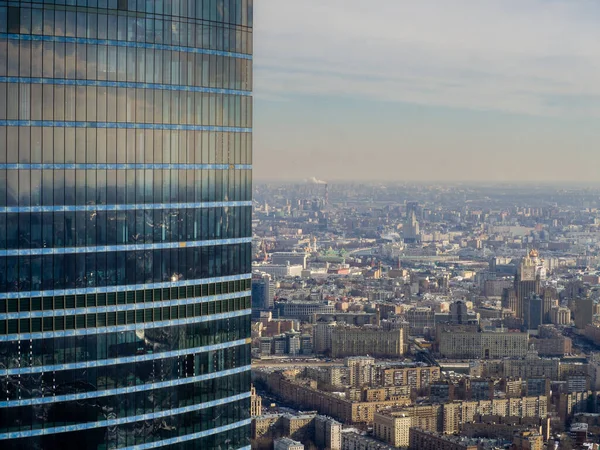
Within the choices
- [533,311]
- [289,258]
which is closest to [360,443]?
[533,311]

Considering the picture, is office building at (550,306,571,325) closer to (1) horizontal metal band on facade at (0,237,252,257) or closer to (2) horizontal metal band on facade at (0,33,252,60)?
(1) horizontal metal band on facade at (0,237,252,257)

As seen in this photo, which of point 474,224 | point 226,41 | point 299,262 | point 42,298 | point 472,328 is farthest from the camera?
point 474,224

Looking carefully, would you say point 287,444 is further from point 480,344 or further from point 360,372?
point 480,344

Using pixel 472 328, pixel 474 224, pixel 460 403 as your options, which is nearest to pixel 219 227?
pixel 460 403

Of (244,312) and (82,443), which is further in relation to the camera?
(244,312)

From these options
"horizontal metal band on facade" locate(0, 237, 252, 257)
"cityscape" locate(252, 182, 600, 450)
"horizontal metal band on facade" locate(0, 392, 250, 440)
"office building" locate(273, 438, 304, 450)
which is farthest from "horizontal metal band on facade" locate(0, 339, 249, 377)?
"cityscape" locate(252, 182, 600, 450)

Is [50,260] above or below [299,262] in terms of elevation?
above

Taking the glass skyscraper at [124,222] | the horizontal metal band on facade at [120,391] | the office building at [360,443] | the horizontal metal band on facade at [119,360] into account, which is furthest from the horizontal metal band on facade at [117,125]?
the office building at [360,443]

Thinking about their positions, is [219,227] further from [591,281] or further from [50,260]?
[591,281]
